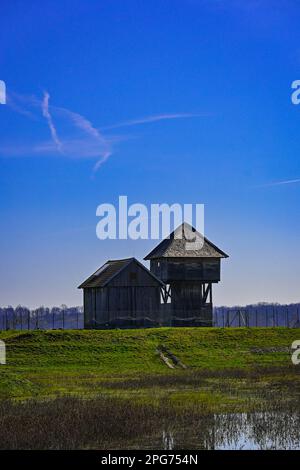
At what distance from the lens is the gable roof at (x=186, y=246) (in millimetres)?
67625

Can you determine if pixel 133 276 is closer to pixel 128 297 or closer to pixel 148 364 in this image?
pixel 128 297

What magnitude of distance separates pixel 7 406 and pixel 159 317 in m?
35.2

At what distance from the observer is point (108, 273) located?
212ft

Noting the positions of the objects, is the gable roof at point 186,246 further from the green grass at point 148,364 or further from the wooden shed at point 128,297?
the green grass at point 148,364

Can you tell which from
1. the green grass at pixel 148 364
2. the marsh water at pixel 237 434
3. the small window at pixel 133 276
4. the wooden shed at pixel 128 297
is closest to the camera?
the marsh water at pixel 237 434

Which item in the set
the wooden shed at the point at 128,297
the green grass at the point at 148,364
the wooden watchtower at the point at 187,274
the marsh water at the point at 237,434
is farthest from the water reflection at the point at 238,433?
the wooden watchtower at the point at 187,274

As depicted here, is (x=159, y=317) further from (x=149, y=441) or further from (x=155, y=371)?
(x=149, y=441)

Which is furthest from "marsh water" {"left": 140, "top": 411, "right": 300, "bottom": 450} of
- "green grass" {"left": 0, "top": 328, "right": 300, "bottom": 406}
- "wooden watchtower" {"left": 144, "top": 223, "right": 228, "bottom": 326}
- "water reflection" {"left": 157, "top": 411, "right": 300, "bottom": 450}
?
"wooden watchtower" {"left": 144, "top": 223, "right": 228, "bottom": 326}

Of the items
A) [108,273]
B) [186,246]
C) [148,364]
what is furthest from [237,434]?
[186,246]

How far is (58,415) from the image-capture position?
25688 mm

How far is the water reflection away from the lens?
21.1 metres

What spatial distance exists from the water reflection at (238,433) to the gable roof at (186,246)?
41.5 m

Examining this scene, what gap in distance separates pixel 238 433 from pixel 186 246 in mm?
45691

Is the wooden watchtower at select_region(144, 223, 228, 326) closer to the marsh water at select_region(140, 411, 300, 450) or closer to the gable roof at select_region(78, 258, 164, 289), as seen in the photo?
the gable roof at select_region(78, 258, 164, 289)
